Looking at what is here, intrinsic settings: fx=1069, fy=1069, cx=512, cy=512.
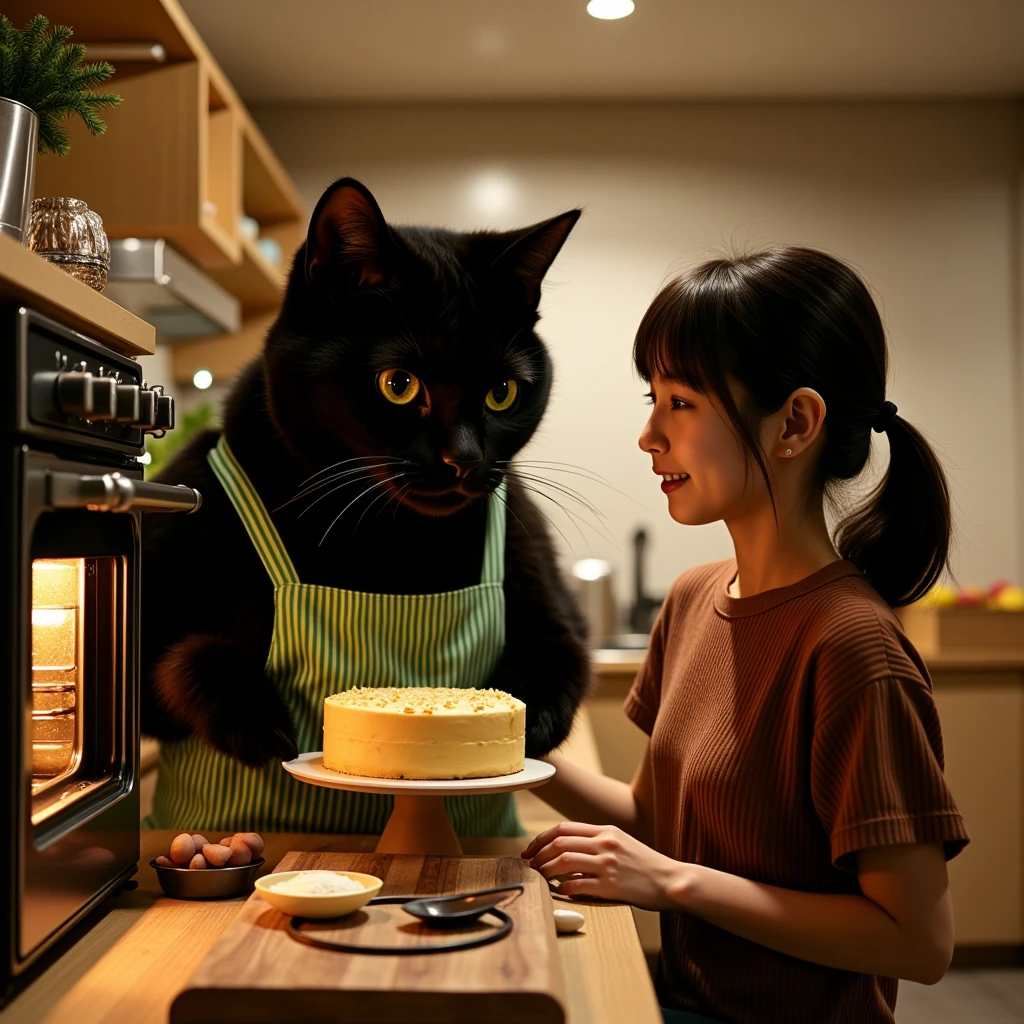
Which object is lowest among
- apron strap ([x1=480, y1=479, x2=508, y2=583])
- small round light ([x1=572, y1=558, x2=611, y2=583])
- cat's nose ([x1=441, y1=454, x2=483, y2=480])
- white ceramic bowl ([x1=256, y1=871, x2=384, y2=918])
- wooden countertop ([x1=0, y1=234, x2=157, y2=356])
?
white ceramic bowl ([x1=256, y1=871, x2=384, y2=918])

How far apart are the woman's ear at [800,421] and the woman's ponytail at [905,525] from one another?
10 cm

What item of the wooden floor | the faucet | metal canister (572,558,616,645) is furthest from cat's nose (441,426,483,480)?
the faucet

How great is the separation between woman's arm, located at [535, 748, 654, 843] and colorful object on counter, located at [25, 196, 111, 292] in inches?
28.9

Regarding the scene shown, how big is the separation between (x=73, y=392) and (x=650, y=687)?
33.4 inches

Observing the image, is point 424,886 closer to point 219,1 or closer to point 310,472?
point 310,472

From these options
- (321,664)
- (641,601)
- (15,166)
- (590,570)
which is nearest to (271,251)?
(590,570)

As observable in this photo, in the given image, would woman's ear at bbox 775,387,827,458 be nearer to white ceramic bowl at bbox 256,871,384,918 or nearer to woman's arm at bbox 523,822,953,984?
woman's arm at bbox 523,822,953,984

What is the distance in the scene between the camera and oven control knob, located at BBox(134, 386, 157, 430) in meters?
0.86

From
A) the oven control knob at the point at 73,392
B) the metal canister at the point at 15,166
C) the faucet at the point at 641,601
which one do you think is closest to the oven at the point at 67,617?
the oven control knob at the point at 73,392

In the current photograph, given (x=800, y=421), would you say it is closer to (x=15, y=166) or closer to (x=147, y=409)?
(x=147, y=409)

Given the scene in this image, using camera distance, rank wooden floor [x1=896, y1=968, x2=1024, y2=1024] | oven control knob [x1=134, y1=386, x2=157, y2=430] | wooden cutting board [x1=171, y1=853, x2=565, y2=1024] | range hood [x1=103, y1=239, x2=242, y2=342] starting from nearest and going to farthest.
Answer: wooden cutting board [x1=171, y1=853, x2=565, y2=1024]
oven control knob [x1=134, y1=386, x2=157, y2=430]
range hood [x1=103, y1=239, x2=242, y2=342]
wooden floor [x1=896, y1=968, x2=1024, y2=1024]

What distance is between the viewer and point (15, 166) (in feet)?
2.82

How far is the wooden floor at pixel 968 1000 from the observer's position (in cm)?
260

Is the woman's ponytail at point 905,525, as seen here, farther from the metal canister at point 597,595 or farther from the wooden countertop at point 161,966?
the metal canister at point 597,595
